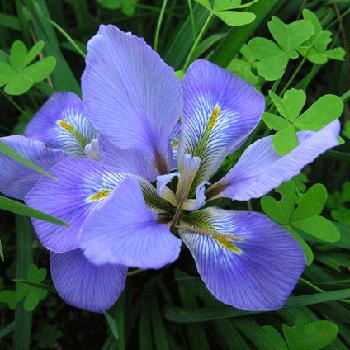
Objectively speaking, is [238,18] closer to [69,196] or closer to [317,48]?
[317,48]

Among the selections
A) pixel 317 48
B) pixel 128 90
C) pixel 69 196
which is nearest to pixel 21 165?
pixel 69 196

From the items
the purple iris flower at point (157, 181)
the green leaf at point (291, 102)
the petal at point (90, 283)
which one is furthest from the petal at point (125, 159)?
the green leaf at point (291, 102)

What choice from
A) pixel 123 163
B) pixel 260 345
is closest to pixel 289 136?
pixel 123 163

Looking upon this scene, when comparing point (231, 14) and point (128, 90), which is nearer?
point (128, 90)

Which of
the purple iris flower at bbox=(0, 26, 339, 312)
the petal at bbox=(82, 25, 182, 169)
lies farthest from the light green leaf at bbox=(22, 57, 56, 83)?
the petal at bbox=(82, 25, 182, 169)

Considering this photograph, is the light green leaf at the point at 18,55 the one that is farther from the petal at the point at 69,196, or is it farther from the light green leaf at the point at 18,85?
the petal at the point at 69,196

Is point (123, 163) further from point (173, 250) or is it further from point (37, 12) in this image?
point (37, 12)
